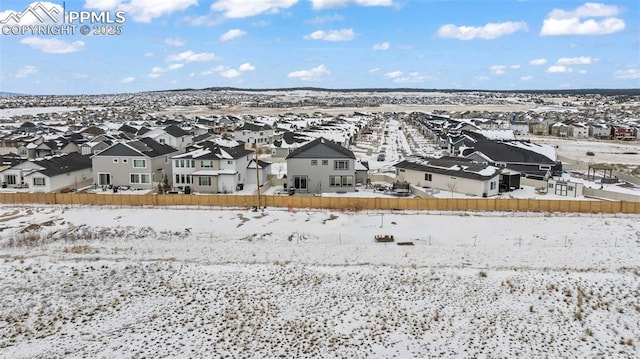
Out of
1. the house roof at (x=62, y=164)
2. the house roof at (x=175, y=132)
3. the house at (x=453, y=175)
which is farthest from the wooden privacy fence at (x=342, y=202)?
the house roof at (x=175, y=132)

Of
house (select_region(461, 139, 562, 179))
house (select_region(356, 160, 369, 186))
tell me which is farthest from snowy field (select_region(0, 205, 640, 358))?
house (select_region(461, 139, 562, 179))

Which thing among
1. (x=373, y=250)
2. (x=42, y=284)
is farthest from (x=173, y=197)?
(x=373, y=250)

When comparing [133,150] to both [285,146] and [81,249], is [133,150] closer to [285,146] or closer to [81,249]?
[81,249]

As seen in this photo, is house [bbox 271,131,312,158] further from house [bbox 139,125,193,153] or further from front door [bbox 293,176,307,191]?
front door [bbox 293,176,307,191]

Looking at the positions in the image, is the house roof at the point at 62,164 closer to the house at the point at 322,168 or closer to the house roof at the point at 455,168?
the house at the point at 322,168

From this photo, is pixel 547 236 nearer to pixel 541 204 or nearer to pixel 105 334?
pixel 541 204

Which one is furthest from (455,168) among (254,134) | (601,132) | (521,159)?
(601,132)
